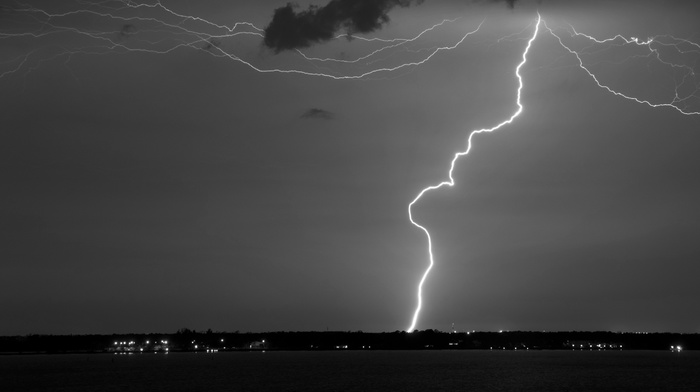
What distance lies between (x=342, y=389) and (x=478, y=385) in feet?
44.5

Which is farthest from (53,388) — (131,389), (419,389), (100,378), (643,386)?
(643,386)

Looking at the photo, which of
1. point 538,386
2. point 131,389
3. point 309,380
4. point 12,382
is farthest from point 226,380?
point 538,386

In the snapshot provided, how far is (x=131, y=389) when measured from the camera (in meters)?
68.9

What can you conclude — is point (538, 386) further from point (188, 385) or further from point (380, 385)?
point (188, 385)

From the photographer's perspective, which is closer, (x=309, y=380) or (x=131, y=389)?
(x=131, y=389)

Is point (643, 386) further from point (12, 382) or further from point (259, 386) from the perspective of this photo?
point (12, 382)

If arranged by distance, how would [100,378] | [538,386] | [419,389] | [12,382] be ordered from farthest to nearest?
[100,378], [12,382], [538,386], [419,389]

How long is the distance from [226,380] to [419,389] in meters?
22.3

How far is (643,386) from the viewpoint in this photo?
7531 centimetres

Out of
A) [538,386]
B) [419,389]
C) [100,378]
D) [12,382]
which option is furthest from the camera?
[100,378]

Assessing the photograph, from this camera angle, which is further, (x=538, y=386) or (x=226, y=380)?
(x=226, y=380)

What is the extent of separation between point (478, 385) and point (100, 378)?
131 ft

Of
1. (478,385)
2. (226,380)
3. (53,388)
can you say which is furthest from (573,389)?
(53,388)

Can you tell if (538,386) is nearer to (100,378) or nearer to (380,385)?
(380,385)
